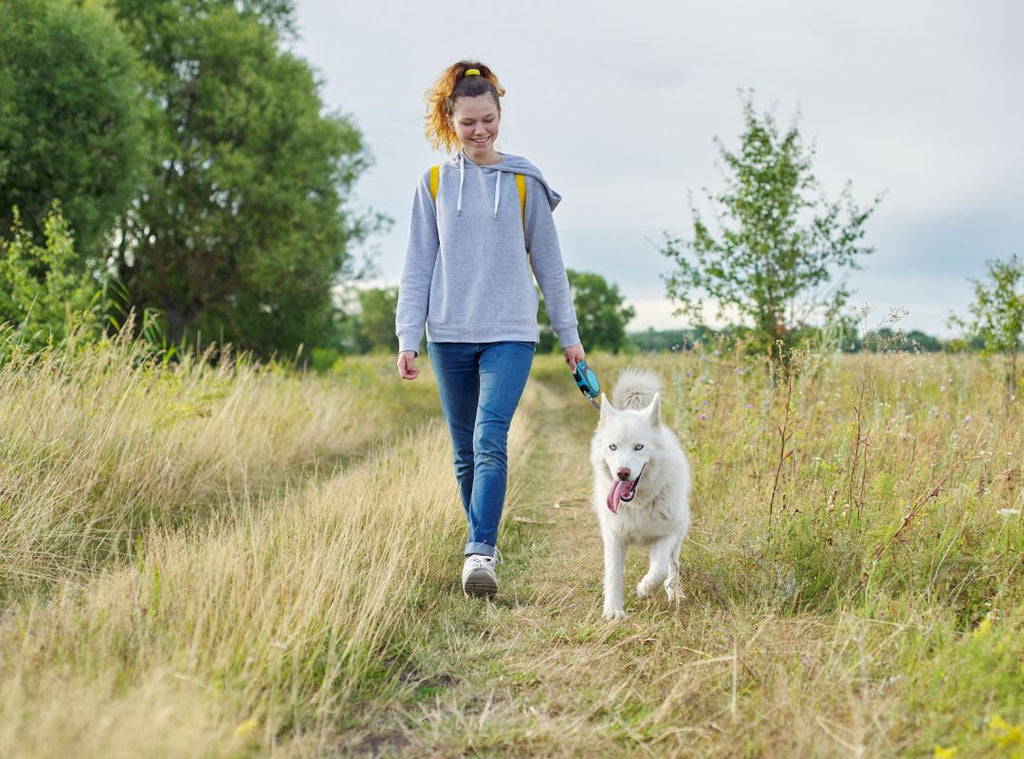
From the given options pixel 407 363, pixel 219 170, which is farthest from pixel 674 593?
pixel 219 170

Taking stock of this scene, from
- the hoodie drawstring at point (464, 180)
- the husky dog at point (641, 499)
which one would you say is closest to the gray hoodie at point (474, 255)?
the hoodie drawstring at point (464, 180)

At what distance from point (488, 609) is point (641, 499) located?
895 mm

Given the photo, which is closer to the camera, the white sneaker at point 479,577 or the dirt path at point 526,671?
the dirt path at point 526,671

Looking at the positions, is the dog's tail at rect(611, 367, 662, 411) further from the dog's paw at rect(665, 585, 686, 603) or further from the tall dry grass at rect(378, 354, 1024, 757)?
the dog's paw at rect(665, 585, 686, 603)

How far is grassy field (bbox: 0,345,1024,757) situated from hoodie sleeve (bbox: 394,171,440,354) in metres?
1.12

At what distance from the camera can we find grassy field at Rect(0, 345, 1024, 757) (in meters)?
2.24

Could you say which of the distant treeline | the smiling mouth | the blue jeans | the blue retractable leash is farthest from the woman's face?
the distant treeline

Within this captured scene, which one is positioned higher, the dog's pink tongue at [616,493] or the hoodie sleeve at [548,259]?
the hoodie sleeve at [548,259]

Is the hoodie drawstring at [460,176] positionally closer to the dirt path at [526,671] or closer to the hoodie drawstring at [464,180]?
the hoodie drawstring at [464,180]

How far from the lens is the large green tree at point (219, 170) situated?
19.5 meters

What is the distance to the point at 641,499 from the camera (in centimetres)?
377

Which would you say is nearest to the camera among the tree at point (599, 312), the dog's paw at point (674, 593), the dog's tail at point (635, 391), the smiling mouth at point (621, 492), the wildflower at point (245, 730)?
the wildflower at point (245, 730)

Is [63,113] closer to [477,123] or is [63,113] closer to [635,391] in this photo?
[477,123]

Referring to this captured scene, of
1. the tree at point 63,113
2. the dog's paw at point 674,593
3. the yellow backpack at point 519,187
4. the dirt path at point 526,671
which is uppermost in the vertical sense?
the tree at point 63,113
